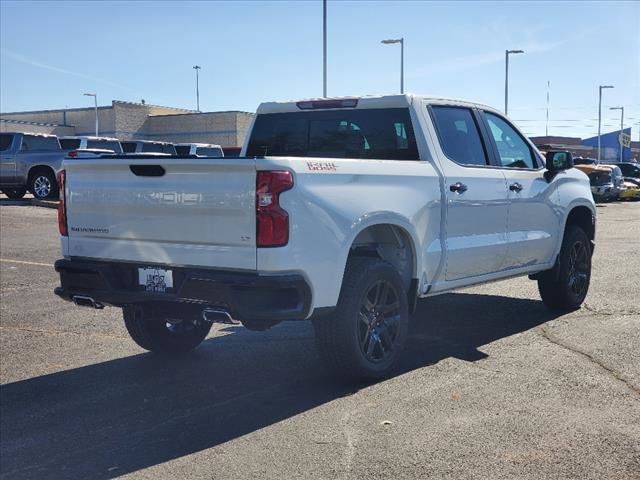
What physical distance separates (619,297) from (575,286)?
90 cm

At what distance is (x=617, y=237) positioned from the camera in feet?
51.7

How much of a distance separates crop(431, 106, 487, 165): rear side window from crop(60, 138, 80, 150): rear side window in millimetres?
18411

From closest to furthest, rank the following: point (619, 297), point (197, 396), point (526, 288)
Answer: point (197, 396), point (619, 297), point (526, 288)

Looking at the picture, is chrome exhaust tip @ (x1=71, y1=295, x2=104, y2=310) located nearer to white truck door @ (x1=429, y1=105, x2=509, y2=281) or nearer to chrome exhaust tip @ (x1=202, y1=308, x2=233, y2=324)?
chrome exhaust tip @ (x1=202, y1=308, x2=233, y2=324)

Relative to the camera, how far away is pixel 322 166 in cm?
479

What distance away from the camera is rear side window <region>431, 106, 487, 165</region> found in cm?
623

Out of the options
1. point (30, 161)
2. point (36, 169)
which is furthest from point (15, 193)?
point (30, 161)

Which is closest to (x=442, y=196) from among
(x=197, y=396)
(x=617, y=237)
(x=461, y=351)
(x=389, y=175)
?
(x=389, y=175)

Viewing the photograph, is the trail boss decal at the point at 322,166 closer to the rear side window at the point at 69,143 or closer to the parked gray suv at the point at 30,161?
the parked gray suv at the point at 30,161

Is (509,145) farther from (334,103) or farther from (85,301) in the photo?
(85,301)

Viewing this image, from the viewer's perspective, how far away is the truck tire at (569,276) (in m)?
7.65

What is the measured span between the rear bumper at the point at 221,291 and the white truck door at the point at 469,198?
1.84 m

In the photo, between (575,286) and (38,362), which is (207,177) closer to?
(38,362)

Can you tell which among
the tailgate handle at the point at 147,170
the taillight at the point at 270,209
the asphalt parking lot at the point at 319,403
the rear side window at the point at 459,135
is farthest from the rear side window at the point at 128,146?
the taillight at the point at 270,209
